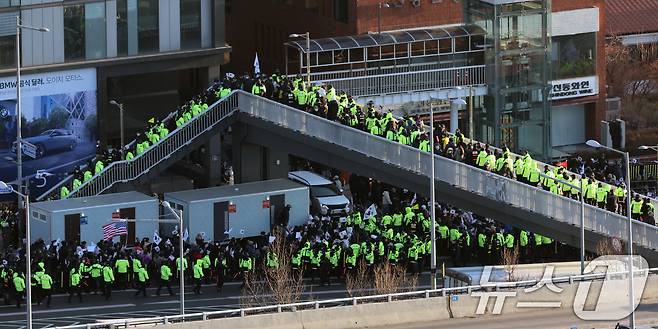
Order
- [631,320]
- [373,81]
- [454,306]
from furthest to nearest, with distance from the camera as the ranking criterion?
[373,81] → [454,306] → [631,320]

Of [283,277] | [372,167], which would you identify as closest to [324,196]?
[372,167]

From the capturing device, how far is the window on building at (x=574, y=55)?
99.2m

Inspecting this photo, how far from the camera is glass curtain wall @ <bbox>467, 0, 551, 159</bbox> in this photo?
91.6m

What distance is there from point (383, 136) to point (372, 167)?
48.5 inches

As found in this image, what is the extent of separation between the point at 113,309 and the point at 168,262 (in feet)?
9.63

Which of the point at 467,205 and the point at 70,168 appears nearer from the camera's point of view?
the point at 467,205

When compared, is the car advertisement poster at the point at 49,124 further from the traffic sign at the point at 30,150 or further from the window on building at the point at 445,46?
the window on building at the point at 445,46

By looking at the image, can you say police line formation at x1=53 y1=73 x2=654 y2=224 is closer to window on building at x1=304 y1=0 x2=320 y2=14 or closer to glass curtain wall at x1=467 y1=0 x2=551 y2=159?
glass curtain wall at x1=467 y1=0 x2=551 y2=159

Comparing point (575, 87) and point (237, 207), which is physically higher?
point (575, 87)

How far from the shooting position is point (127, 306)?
73.1 meters

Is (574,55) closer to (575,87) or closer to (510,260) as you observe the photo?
(575,87)

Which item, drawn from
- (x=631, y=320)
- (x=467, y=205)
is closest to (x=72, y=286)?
(x=467, y=205)

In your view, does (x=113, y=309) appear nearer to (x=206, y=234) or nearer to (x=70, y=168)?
(x=206, y=234)

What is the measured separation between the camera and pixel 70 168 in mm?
88375
